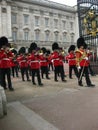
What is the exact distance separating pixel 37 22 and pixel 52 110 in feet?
142

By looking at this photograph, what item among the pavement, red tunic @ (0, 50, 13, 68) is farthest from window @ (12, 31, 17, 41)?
the pavement

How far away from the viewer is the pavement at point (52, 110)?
15.8 ft

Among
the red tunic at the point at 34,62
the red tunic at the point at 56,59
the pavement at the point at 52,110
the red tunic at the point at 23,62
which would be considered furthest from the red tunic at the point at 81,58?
the red tunic at the point at 23,62

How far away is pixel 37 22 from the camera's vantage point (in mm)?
48156

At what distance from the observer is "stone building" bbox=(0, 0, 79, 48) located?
41969 mm

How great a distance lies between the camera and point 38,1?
48156 mm

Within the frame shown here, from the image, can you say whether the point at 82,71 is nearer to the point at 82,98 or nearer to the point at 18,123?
the point at 82,98

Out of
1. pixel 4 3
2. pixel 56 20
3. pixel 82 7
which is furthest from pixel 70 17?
pixel 82 7

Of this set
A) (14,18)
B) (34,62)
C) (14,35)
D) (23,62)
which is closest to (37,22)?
(14,18)

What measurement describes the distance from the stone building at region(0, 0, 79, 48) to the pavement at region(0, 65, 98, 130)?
33.8 meters

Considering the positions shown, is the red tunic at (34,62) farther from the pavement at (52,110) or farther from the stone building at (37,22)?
the stone building at (37,22)

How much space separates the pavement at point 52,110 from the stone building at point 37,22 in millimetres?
33836

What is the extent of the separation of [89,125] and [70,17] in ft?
165

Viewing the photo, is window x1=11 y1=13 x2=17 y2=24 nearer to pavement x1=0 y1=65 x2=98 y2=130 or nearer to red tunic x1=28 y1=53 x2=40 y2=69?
red tunic x1=28 y1=53 x2=40 y2=69
